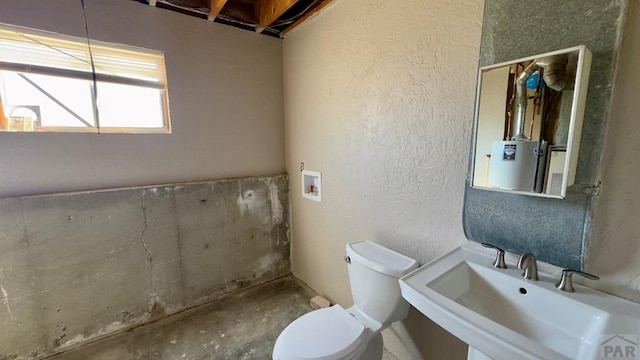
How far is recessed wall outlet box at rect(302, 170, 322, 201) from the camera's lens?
6.71 feet

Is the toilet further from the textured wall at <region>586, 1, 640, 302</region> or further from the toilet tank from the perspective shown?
the textured wall at <region>586, 1, 640, 302</region>

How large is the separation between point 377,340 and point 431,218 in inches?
28.3

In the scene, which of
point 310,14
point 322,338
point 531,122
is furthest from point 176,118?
point 531,122

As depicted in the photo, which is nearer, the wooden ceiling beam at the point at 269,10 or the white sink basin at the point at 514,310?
the white sink basin at the point at 514,310

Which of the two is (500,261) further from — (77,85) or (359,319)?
(77,85)

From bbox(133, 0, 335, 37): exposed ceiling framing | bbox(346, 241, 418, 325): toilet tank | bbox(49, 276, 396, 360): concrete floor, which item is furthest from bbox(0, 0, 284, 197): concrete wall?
bbox(346, 241, 418, 325): toilet tank

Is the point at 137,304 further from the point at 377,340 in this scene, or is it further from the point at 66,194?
the point at 377,340

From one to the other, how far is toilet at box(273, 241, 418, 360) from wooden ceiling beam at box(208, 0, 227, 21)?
1.85 meters

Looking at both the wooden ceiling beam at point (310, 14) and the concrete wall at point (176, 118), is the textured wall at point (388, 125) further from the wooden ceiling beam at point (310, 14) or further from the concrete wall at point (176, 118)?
the concrete wall at point (176, 118)

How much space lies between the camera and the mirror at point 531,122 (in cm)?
81

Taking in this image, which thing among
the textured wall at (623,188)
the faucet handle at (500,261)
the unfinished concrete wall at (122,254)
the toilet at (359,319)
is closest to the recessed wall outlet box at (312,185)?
the unfinished concrete wall at (122,254)

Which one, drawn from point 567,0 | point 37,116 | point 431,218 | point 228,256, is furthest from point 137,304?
point 567,0

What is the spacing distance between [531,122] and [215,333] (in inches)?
86.7

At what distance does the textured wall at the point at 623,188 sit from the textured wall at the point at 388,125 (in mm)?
426
